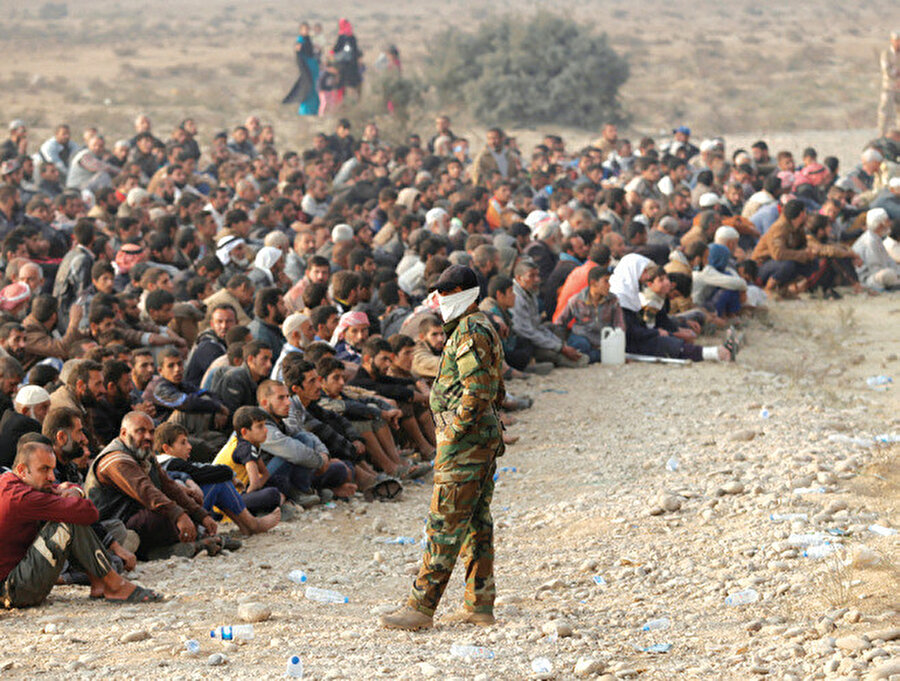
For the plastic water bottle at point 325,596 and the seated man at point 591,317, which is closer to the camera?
the plastic water bottle at point 325,596

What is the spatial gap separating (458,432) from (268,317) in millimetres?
4080

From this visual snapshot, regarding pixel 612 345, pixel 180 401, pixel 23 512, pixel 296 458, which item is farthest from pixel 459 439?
pixel 612 345

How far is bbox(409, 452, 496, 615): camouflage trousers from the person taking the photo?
17.2 feet

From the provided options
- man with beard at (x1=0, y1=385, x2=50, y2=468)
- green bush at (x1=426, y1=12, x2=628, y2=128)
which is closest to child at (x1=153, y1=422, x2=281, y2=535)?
man with beard at (x1=0, y1=385, x2=50, y2=468)

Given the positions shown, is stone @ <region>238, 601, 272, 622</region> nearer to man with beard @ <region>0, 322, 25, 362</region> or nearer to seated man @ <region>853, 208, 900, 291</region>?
man with beard @ <region>0, 322, 25, 362</region>

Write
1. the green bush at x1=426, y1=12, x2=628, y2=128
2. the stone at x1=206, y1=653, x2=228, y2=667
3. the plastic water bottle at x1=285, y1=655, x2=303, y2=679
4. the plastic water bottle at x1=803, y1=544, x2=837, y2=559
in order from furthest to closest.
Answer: the green bush at x1=426, y1=12, x2=628, y2=128 → the plastic water bottle at x1=803, y1=544, x2=837, y2=559 → the stone at x1=206, y1=653, x2=228, y2=667 → the plastic water bottle at x1=285, y1=655, x2=303, y2=679

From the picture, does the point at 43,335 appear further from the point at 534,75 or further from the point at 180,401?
the point at 534,75

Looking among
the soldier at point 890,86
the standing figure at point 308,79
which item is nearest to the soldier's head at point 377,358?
the standing figure at point 308,79

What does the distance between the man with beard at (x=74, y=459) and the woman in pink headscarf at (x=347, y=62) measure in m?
18.1

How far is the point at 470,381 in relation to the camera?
5.16 meters

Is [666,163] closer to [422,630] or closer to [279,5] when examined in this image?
[422,630]

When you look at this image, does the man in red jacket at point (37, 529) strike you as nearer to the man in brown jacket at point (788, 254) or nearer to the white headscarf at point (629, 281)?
the white headscarf at point (629, 281)

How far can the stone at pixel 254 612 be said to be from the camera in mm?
5516

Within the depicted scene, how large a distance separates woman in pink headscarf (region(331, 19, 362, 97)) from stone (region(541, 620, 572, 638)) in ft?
64.5
